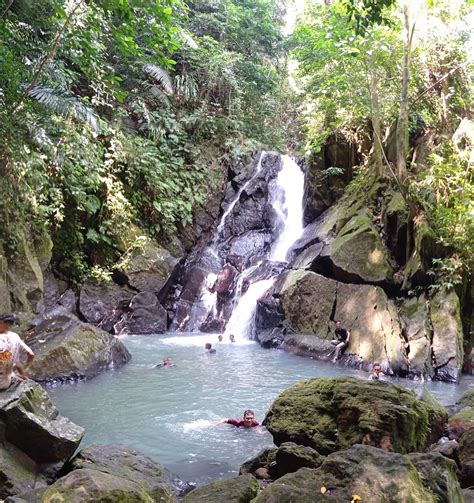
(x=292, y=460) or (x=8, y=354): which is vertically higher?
(x=8, y=354)

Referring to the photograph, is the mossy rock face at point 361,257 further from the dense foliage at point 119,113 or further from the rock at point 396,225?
the dense foliage at point 119,113

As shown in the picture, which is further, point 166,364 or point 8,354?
point 166,364

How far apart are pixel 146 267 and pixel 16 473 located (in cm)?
1027

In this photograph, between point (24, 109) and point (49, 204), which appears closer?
point (24, 109)

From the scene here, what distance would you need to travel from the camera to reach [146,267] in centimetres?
Answer: 1454

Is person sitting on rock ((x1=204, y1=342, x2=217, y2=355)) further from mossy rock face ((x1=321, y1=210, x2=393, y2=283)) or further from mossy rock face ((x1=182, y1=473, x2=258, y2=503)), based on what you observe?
mossy rock face ((x1=182, y1=473, x2=258, y2=503))

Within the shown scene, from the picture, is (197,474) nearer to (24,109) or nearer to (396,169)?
(24,109)

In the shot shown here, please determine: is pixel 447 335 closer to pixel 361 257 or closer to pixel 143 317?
pixel 361 257

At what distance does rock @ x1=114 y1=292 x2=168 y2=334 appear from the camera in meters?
13.6

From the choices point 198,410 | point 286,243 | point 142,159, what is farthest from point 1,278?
point 286,243

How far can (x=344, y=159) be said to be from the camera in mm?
17016

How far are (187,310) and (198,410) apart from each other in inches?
290

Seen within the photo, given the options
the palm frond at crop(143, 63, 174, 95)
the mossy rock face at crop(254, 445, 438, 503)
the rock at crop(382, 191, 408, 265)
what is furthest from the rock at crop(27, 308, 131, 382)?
the palm frond at crop(143, 63, 174, 95)

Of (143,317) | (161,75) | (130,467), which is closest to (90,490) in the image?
(130,467)
